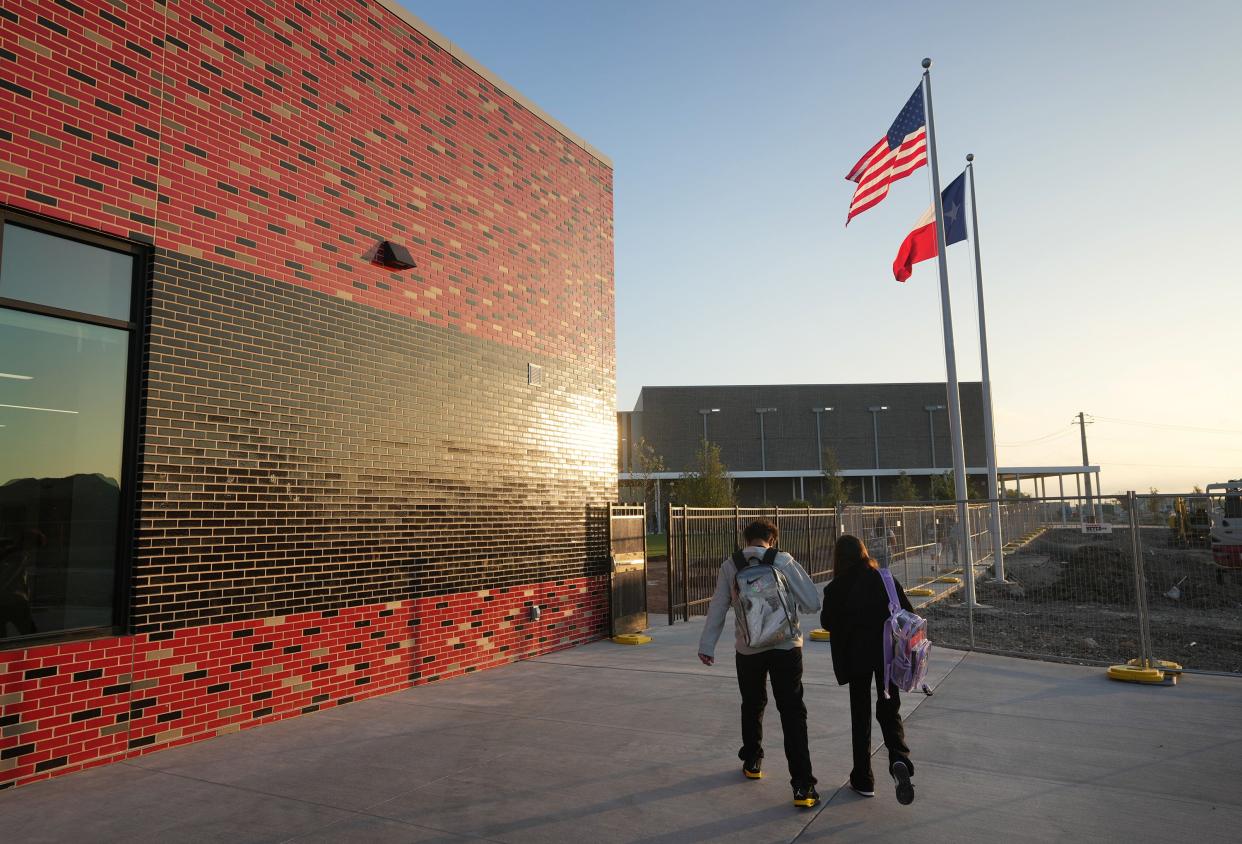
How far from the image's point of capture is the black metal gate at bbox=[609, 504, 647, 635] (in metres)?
11.8

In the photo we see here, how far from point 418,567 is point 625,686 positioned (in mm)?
2554

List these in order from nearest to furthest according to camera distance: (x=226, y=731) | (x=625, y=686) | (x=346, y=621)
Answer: (x=226, y=731) → (x=346, y=621) → (x=625, y=686)

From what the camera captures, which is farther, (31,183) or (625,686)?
(625,686)

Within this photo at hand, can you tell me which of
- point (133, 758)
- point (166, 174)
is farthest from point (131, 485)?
point (166, 174)

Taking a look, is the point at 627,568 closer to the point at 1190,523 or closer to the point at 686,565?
the point at 686,565

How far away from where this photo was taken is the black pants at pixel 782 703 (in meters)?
4.85

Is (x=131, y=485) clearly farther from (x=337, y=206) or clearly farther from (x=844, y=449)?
(x=844, y=449)

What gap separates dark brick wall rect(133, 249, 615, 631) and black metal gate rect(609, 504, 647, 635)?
3.41 feet

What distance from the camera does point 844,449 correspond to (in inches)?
2411

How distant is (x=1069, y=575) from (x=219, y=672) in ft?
41.2

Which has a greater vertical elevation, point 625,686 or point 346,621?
point 346,621

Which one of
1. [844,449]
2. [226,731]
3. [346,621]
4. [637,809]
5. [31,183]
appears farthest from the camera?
[844,449]

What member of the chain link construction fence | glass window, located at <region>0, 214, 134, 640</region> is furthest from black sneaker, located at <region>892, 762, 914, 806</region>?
glass window, located at <region>0, 214, 134, 640</region>

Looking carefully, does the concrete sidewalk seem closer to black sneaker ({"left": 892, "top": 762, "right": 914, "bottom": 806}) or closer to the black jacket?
black sneaker ({"left": 892, "top": 762, "right": 914, "bottom": 806})
